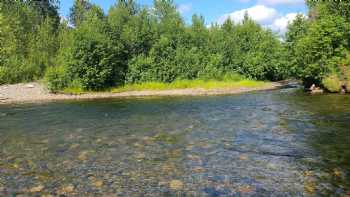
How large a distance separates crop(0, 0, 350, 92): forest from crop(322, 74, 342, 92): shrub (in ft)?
0.32

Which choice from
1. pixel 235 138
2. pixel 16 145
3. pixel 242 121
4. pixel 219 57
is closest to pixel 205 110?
pixel 242 121

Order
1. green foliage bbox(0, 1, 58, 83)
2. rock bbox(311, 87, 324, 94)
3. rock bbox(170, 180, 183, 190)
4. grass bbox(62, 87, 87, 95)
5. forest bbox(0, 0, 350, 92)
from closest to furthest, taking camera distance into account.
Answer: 1. rock bbox(170, 180, 183, 190)
2. rock bbox(311, 87, 324, 94)
3. forest bbox(0, 0, 350, 92)
4. grass bbox(62, 87, 87, 95)
5. green foliage bbox(0, 1, 58, 83)

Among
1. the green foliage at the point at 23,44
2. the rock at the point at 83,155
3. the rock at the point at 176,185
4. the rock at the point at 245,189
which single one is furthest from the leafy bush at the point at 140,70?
the rock at the point at 245,189

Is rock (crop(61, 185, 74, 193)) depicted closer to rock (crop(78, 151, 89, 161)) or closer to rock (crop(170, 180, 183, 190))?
rock (crop(170, 180, 183, 190))

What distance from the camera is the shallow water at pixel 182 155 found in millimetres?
11438

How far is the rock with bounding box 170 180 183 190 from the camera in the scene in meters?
11.4

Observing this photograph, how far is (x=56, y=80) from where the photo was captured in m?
54.2

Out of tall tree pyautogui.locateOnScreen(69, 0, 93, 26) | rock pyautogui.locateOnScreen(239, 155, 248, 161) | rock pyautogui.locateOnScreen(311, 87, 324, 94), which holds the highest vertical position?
tall tree pyautogui.locateOnScreen(69, 0, 93, 26)

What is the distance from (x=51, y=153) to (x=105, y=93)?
3730 cm

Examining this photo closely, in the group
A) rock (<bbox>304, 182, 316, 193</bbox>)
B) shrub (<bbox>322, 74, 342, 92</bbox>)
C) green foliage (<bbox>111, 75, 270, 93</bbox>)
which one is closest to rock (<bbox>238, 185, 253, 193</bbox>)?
rock (<bbox>304, 182, 316, 193</bbox>)

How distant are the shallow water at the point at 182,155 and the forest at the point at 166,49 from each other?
67.7 feet

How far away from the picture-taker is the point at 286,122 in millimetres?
22391

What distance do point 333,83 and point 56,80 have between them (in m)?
36.5

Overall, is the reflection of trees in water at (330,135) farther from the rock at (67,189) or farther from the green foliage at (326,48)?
the green foliage at (326,48)
